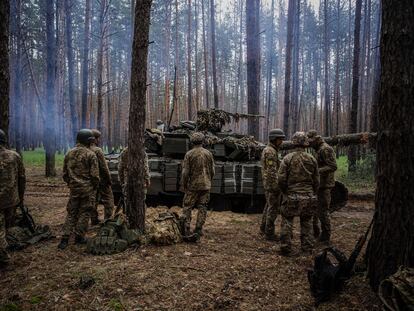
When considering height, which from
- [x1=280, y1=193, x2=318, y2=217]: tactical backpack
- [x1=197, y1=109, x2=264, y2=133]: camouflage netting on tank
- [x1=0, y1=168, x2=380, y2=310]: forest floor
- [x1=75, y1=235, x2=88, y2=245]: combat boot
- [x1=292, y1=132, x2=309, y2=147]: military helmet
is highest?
[x1=197, y1=109, x2=264, y2=133]: camouflage netting on tank

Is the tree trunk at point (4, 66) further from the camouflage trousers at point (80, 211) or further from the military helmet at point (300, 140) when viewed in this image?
the military helmet at point (300, 140)

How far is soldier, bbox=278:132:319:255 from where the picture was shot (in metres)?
5.99

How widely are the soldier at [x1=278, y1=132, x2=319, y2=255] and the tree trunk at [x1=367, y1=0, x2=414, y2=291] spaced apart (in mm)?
2066

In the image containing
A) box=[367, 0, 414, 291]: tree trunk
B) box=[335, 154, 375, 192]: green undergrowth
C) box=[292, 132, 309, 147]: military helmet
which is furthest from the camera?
box=[335, 154, 375, 192]: green undergrowth

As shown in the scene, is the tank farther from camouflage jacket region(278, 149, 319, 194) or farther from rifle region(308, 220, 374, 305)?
rifle region(308, 220, 374, 305)

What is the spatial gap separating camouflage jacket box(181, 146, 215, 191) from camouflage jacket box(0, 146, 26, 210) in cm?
293

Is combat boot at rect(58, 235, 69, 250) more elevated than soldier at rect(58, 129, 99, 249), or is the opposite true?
soldier at rect(58, 129, 99, 249)

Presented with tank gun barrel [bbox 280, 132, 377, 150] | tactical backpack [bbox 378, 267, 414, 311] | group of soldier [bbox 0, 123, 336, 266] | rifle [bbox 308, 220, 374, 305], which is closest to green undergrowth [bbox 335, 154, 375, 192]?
tank gun barrel [bbox 280, 132, 377, 150]

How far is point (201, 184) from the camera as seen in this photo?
695cm

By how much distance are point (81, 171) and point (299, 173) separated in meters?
3.91

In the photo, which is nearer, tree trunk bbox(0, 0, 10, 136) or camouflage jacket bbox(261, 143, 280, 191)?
tree trunk bbox(0, 0, 10, 136)

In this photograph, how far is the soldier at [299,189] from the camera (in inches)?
236

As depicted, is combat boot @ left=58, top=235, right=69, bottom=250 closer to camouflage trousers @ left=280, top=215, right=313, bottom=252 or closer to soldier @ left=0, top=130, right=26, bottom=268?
soldier @ left=0, top=130, right=26, bottom=268

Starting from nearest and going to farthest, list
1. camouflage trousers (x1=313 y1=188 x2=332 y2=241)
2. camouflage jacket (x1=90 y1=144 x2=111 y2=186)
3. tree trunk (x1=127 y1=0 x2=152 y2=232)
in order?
tree trunk (x1=127 y1=0 x2=152 y2=232), camouflage trousers (x1=313 y1=188 x2=332 y2=241), camouflage jacket (x1=90 y1=144 x2=111 y2=186)
